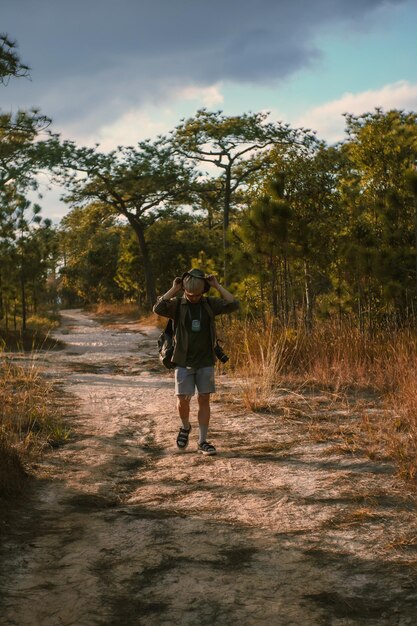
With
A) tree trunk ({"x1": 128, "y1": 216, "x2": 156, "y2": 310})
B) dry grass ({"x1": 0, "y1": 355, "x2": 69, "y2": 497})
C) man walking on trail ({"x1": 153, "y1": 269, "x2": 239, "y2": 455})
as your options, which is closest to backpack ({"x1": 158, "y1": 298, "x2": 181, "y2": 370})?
A: man walking on trail ({"x1": 153, "y1": 269, "x2": 239, "y2": 455})

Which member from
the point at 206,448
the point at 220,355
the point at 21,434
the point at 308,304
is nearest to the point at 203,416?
the point at 206,448

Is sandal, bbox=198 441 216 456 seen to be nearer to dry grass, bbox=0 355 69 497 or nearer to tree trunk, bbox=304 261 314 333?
dry grass, bbox=0 355 69 497

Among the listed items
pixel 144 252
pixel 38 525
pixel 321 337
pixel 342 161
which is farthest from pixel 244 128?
pixel 38 525

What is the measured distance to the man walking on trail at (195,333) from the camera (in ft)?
20.0

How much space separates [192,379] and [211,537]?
2285mm

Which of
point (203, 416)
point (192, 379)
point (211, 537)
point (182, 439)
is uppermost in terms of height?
point (192, 379)

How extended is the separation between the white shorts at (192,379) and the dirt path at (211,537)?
0.57m

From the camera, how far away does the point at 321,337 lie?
1066 cm

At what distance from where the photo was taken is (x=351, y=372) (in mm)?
9195

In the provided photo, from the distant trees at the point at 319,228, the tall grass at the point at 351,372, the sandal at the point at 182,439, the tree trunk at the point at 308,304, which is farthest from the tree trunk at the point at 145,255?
the sandal at the point at 182,439

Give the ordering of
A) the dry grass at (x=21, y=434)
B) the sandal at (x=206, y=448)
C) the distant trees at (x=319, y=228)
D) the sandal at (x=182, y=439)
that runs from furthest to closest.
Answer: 1. the distant trees at (x=319, y=228)
2. the sandal at (x=182, y=439)
3. the sandal at (x=206, y=448)
4. the dry grass at (x=21, y=434)

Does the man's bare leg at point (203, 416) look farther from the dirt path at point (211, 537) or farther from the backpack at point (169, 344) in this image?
the backpack at point (169, 344)

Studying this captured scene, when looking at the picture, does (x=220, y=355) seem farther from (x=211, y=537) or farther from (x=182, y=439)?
(x=211, y=537)

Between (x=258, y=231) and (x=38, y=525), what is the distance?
7848 mm
